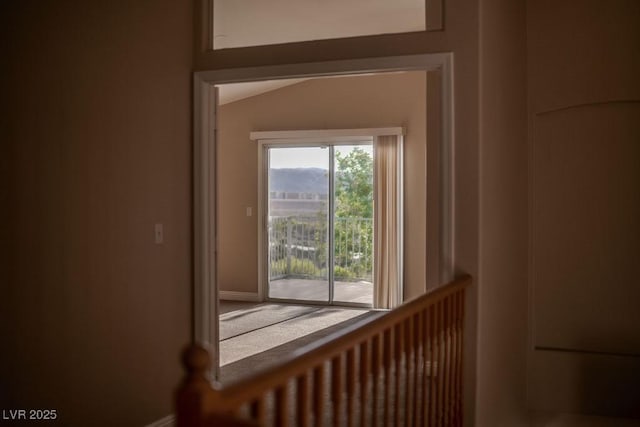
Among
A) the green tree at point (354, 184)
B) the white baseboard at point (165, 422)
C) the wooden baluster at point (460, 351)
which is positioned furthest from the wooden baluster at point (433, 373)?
the green tree at point (354, 184)

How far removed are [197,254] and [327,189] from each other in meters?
4.06

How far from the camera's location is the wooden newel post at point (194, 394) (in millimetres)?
1156

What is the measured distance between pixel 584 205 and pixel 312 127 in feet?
12.9

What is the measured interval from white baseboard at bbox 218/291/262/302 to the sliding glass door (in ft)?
0.57

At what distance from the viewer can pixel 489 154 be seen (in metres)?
3.40

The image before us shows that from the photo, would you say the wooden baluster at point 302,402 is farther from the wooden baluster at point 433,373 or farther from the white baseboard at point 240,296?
the white baseboard at point 240,296

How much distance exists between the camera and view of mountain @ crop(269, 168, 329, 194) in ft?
25.2

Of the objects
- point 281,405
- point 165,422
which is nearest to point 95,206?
point 165,422

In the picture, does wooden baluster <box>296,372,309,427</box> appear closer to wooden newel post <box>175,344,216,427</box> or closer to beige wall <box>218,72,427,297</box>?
wooden newel post <box>175,344,216,427</box>

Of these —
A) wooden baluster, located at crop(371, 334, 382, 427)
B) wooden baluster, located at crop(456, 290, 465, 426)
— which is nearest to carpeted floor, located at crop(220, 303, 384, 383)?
wooden baluster, located at crop(456, 290, 465, 426)

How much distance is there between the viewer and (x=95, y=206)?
9.86 feet

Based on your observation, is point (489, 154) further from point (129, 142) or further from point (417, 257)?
point (417, 257)

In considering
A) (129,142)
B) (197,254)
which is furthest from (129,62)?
(197,254)

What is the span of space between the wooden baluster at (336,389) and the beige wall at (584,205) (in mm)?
2903
